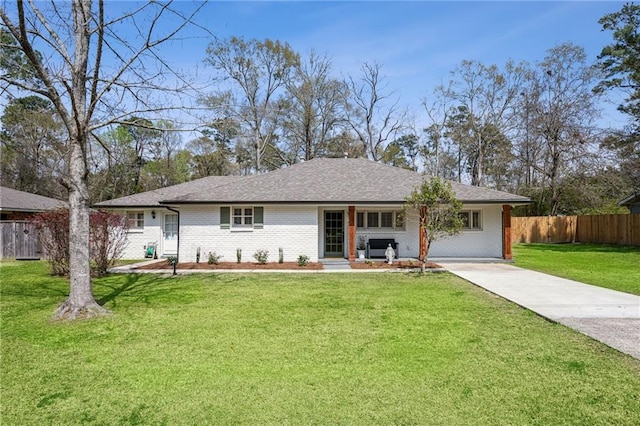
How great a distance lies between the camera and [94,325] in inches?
254

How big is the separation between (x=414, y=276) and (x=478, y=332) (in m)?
6.07

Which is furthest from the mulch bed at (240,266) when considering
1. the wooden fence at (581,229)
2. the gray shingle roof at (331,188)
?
the wooden fence at (581,229)

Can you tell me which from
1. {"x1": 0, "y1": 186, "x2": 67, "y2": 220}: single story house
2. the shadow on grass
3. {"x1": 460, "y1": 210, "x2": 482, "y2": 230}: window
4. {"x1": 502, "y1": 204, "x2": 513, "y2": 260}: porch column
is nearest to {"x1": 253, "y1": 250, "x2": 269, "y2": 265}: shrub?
the shadow on grass

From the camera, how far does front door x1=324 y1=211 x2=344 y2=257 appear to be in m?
16.8

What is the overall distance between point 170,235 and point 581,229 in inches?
1046

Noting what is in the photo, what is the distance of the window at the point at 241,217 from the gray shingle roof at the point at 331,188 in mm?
526

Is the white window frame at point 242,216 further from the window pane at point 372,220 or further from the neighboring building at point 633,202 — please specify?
the neighboring building at point 633,202

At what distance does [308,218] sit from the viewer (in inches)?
617

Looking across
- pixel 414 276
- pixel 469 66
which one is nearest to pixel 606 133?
pixel 469 66

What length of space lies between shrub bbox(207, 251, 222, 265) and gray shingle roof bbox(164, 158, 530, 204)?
2.13 m

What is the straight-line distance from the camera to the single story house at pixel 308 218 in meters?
15.5

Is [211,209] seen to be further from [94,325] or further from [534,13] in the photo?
[534,13]

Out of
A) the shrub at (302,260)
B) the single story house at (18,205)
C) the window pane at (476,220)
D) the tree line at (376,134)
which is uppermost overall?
the tree line at (376,134)

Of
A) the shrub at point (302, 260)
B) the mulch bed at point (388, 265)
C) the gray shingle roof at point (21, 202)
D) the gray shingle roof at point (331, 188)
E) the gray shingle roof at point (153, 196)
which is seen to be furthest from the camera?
the gray shingle roof at point (21, 202)
